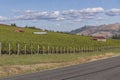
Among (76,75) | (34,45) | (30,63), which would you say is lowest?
(34,45)

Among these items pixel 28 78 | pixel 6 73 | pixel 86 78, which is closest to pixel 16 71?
pixel 6 73

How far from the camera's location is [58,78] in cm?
1962

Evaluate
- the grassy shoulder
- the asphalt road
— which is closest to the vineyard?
the grassy shoulder

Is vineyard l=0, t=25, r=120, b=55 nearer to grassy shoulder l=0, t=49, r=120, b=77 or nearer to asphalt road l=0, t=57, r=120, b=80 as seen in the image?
grassy shoulder l=0, t=49, r=120, b=77

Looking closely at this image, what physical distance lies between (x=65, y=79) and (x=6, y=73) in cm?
712

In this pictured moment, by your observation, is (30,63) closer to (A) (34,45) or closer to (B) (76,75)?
(B) (76,75)

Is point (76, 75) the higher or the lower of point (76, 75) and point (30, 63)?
the higher

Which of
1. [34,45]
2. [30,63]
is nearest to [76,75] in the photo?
[30,63]

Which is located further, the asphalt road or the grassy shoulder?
the grassy shoulder

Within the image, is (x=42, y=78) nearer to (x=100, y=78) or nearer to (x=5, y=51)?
(x=100, y=78)

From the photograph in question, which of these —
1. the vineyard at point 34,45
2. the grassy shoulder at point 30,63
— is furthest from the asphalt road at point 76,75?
the vineyard at point 34,45

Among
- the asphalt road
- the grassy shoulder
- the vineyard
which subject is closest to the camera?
the asphalt road

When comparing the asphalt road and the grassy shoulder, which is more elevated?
the asphalt road

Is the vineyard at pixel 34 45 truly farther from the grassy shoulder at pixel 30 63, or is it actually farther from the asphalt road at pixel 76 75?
the asphalt road at pixel 76 75
